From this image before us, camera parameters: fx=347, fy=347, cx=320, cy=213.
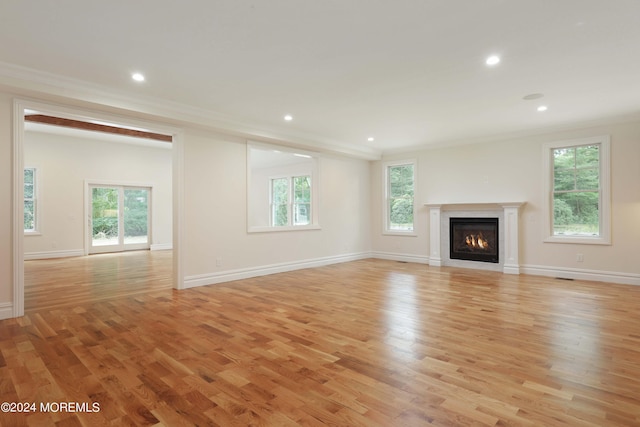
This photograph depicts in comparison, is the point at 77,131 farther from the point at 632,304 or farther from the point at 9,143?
the point at 632,304

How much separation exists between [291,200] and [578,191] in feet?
22.9

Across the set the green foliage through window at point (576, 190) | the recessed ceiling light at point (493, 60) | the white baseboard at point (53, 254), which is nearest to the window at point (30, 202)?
the white baseboard at point (53, 254)

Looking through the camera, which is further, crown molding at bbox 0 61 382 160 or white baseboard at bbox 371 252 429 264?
white baseboard at bbox 371 252 429 264

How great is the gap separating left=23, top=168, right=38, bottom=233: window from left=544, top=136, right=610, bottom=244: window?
10975 mm

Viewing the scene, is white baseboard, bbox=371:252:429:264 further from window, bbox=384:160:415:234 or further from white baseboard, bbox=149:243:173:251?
white baseboard, bbox=149:243:173:251

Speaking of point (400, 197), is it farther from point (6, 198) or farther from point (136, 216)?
point (136, 216)

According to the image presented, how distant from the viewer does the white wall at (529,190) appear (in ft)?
17.8

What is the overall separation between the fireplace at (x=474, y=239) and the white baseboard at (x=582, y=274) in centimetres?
64

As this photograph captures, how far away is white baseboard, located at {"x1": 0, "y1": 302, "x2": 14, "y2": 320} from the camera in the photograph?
12.3 feet

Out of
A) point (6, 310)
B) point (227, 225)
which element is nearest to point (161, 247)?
point (227, 225)

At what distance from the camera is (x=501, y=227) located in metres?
6.59

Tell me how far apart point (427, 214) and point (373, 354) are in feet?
17.7

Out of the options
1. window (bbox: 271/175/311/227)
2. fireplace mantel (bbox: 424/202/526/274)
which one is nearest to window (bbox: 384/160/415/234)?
fireplace mantel (bbox: 424/202/526/274)

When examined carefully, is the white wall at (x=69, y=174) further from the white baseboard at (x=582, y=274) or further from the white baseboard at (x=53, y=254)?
the white baseboard at (x=582, y=274)
